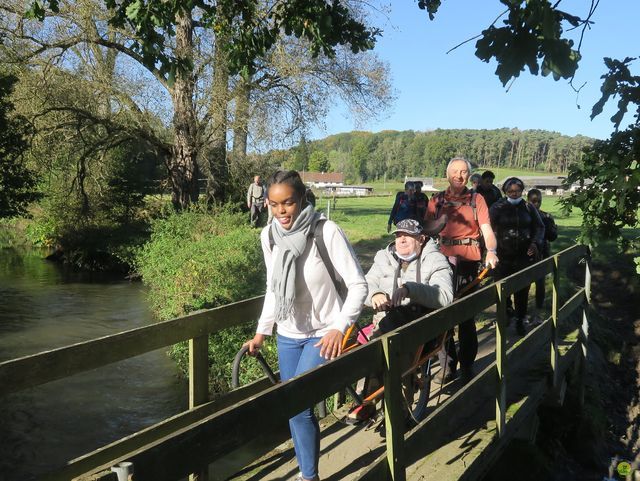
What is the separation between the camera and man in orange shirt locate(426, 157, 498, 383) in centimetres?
545

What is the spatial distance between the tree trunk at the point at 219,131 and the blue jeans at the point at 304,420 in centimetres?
1297

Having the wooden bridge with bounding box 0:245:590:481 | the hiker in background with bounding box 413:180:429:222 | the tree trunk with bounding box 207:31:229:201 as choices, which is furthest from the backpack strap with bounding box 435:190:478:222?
the tree trunk with bounding box 207:31:229:201

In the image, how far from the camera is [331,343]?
10.2 ft

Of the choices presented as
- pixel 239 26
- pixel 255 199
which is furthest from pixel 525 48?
pixel 255 199

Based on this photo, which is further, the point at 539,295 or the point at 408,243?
the point at 539,295

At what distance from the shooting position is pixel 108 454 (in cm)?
314

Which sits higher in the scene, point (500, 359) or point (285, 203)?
point (285, 203)

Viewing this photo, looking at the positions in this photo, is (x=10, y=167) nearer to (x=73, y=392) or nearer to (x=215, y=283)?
(x=73, y=392)

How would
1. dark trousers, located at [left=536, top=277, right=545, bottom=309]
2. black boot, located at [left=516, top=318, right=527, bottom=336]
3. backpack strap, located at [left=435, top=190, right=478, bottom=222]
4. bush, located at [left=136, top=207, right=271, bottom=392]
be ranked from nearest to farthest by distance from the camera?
Result: backpack strap, located at [left=435, top=190, right=478, bottom=222], black boot, located at [left=516, top=318, right=527, bottom=336], dark trousers, located at [left=536, top=277, right=545, bottom=309], bush, located at [left=136, top=207, right=271, bottom=392]

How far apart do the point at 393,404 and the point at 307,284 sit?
772 millimetres

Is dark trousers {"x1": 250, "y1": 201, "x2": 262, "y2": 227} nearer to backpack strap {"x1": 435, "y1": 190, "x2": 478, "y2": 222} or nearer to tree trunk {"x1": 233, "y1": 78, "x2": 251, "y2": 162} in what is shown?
tree trunk {"x1": 233, "y1": 78, "x2": 251, "y2": 162}

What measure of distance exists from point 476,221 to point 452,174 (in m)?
0.50

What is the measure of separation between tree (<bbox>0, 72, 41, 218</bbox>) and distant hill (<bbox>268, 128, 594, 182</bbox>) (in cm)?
10383

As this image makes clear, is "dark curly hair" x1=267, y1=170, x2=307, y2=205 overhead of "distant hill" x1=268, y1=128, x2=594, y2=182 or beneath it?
beneath
